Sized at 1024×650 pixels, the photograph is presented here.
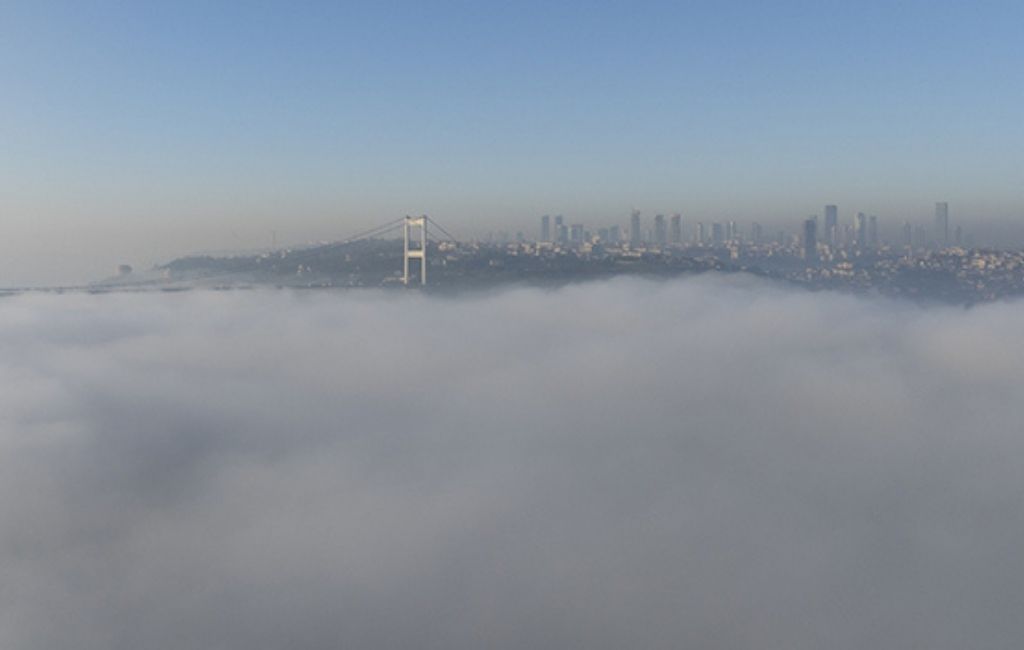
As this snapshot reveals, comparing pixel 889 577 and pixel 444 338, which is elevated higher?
pixel 444 338

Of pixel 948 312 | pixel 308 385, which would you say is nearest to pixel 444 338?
pixel 308 385

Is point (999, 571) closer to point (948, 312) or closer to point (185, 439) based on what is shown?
point (185, 439)

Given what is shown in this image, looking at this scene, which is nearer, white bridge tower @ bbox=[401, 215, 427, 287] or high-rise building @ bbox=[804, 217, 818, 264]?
white bridge tower @ bbox=[401, 215, 427, 287]

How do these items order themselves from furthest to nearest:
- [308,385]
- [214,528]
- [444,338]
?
1. [444,338]
2. [308,385]
3. [214,528]

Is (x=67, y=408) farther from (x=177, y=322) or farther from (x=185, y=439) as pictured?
(x=177, y=322)

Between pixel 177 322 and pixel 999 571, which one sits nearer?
pixel 999 571

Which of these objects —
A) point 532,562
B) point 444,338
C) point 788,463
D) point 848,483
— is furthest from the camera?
point 444,338

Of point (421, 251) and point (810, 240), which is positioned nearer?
point (421, 251)

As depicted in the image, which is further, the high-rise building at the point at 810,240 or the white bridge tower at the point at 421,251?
the high-rise building at the point at 810,240

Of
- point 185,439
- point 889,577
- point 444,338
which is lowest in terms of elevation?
point 889,577
